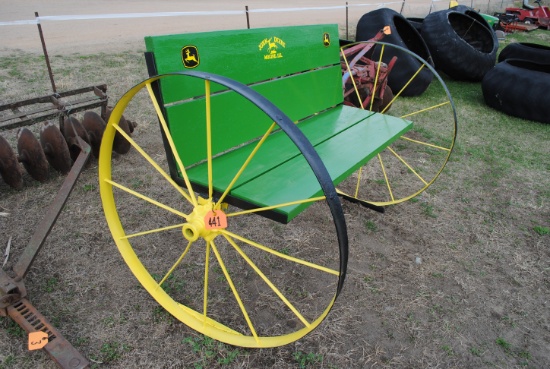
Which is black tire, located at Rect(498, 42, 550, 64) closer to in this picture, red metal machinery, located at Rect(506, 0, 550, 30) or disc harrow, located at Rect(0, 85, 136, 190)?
disc harrow, located at Rect(0, 85, 136, 190)

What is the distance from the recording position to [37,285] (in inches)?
85.5

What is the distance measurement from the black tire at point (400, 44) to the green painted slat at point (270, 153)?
308 centimetres

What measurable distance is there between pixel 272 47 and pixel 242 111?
47 centimetres

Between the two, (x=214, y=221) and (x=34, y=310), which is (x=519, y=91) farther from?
(x=34, y=310)

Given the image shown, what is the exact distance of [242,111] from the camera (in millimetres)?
2172

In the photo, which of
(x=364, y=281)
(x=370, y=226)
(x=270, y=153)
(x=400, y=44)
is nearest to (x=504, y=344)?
(x=364, y=281)

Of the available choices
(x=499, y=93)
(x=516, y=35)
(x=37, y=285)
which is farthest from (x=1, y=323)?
(x=516, y=35)

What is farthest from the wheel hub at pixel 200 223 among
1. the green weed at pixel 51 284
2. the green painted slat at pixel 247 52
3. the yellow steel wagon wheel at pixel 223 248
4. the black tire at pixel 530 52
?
the black tire at pixel 530 52

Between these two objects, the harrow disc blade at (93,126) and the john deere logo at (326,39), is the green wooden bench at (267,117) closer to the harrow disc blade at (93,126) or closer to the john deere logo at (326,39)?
the john deere logo at (326,39)

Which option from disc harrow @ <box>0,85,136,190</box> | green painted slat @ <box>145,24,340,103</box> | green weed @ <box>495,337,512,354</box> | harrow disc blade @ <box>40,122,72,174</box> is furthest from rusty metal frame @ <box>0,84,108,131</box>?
green weed @ <box>495,337,512,354</box>

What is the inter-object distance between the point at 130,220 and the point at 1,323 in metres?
0.98

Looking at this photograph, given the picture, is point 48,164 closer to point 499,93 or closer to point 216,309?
point 216,309

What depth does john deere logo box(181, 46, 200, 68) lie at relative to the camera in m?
1.83

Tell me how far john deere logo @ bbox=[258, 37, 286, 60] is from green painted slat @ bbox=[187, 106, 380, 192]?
0.45 metres
